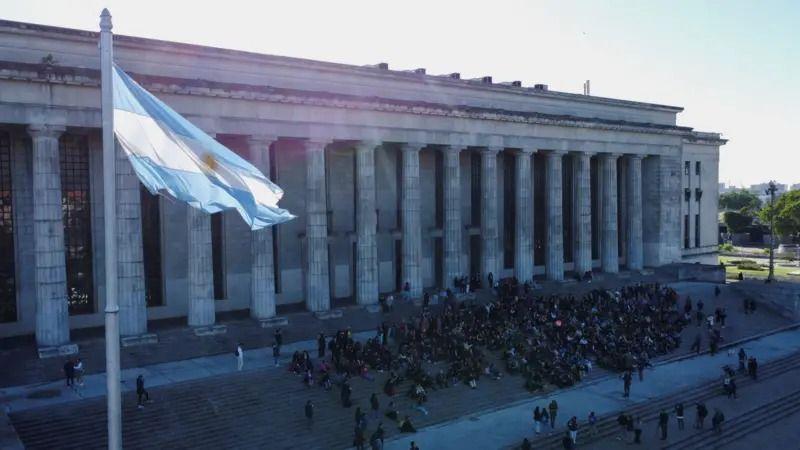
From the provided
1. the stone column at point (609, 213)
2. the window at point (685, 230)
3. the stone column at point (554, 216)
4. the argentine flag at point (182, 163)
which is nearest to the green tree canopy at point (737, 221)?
the window at point (685, 230)

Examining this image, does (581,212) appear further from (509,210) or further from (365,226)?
(365,226)

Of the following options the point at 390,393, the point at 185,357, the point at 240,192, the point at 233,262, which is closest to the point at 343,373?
the point at 390,393

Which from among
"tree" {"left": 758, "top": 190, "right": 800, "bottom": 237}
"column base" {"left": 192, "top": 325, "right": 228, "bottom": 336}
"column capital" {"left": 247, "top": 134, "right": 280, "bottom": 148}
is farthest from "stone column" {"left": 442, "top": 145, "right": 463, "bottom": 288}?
"tree" {"left": 758, "top": 190, "right": 800, "bottom": 237}

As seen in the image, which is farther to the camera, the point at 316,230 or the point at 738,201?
the point at 738,201

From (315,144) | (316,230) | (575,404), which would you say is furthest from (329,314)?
(575,404)

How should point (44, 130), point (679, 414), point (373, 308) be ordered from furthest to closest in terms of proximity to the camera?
point (373, 308)
point (44, 130)
point (679, 414)

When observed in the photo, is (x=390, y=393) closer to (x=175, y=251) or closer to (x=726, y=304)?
(x=175, y=251)
